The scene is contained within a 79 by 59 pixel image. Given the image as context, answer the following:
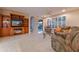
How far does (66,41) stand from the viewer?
2.76 meters

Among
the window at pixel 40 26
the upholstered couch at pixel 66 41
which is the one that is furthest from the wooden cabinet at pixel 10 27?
the upholstered couch at pixel 66 41

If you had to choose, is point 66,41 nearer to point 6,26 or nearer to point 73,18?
point 73,18

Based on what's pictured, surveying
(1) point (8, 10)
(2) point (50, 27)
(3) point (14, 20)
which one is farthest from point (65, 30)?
(1) point (8, 10)

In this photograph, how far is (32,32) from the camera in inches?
114

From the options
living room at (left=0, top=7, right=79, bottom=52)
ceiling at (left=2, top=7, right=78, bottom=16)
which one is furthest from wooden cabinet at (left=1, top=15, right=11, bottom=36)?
ceiling at (left=2, top=7, right=78, bottom=16)

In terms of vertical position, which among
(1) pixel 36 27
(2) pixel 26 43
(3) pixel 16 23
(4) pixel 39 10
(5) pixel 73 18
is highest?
(4) pixel 39 10

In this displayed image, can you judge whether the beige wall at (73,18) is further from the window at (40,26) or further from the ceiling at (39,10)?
the window at (40,26)

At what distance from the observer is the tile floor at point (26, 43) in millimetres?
2699

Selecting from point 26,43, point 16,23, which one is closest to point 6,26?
point 16,23

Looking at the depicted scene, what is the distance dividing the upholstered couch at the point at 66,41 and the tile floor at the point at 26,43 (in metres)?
0.15

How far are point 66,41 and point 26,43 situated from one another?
3.31ft
